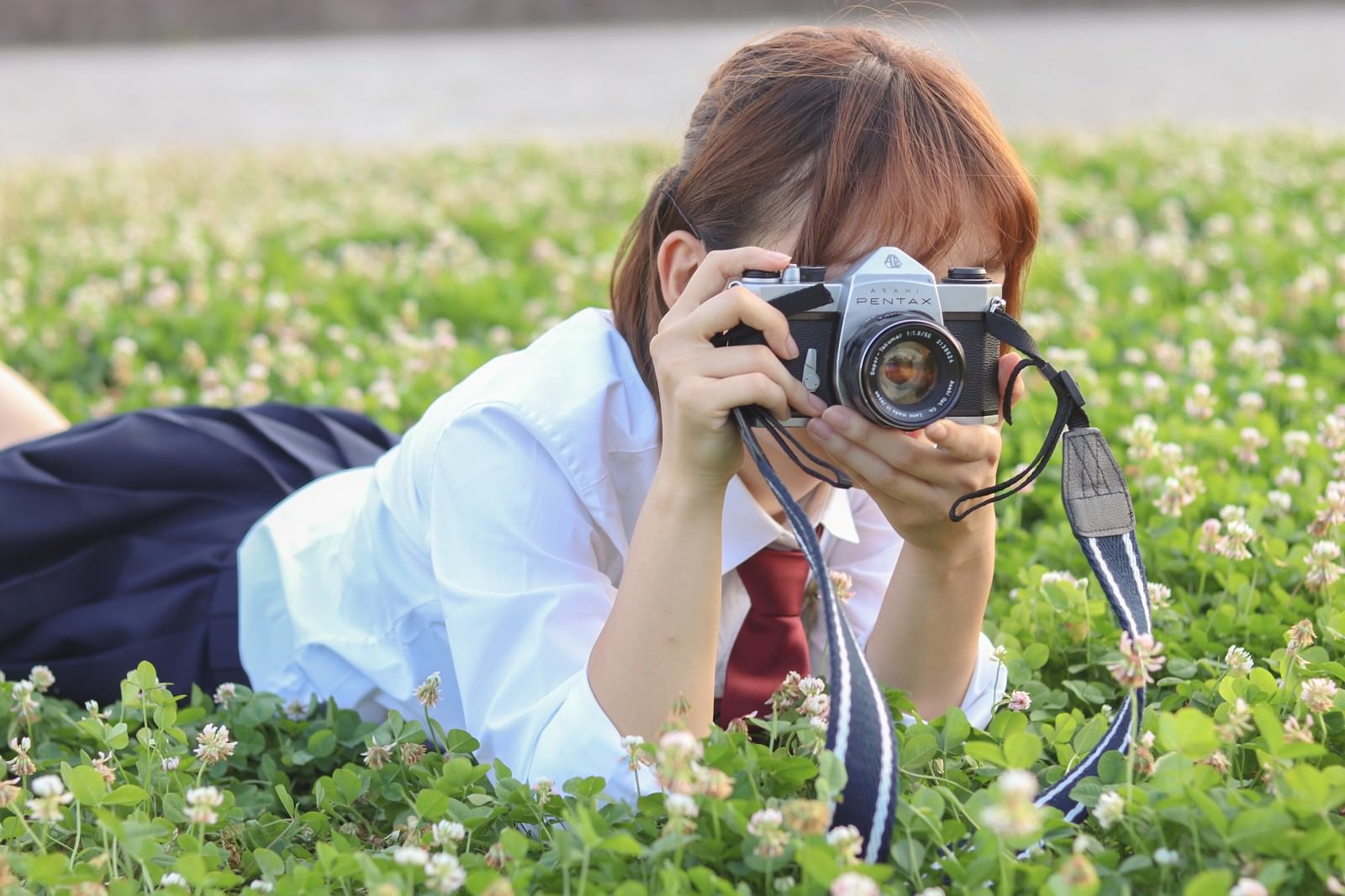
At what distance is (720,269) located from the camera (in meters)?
1.61

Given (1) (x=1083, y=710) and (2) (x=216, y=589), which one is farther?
(2) (x=216, y=589)

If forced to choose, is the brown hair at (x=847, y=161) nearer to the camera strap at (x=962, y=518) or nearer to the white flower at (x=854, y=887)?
the camera strap at (x=962, y=518)

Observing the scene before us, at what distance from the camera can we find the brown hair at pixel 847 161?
68.0 inches


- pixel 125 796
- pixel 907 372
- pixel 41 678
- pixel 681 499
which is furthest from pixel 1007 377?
pixel 41 678

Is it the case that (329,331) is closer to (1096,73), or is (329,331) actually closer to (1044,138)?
(1044,138)

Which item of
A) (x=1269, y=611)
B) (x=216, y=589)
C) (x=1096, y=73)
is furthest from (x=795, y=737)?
(x=1096, y=73)

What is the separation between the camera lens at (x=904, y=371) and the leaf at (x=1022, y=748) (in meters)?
0.36

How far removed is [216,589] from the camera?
2.47m

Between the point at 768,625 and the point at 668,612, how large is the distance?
412 millimetres

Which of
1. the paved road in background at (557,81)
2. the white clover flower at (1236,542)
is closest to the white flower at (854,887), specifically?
the white clover flower at (1236,542)

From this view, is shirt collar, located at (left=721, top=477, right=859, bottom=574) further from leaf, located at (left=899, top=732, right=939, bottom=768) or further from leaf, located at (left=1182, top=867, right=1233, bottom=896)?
leaf, located at (left=1182, top=867, right=1233, bottom=896)

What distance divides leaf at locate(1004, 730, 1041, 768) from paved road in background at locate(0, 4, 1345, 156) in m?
6.17

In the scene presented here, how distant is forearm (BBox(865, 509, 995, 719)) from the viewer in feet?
6.13

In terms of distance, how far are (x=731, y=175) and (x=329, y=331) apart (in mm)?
2332
